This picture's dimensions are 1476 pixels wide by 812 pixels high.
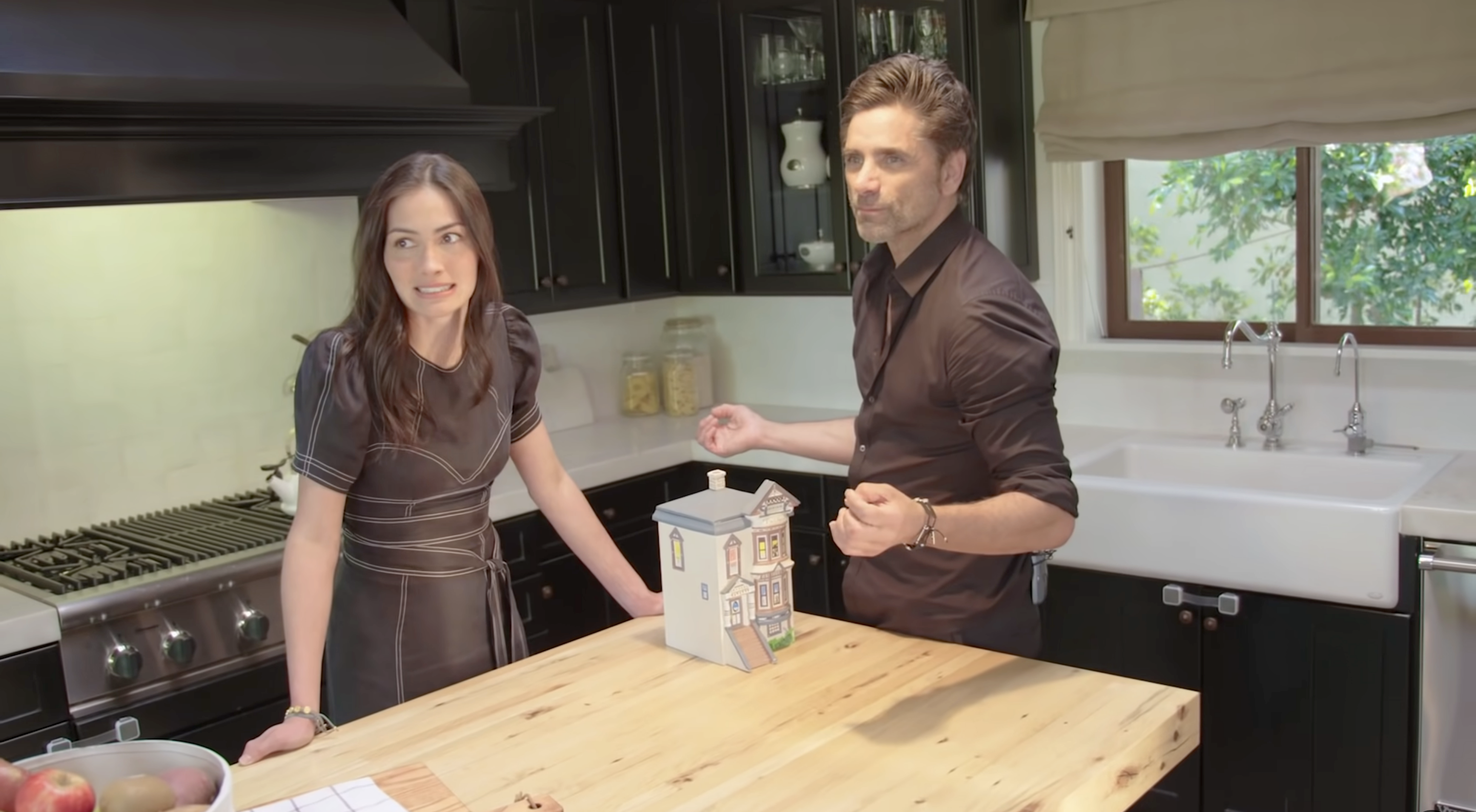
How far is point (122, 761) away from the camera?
1253mm

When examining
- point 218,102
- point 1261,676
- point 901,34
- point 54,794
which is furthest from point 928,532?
point 901,34

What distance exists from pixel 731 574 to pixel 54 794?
946 millimetres

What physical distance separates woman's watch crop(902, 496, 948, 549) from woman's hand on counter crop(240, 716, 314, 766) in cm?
80

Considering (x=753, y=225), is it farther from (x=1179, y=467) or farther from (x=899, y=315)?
(x=899, y=315)

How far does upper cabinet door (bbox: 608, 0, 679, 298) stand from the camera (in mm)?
3766

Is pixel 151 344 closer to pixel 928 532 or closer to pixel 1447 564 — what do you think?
pixel 928 532

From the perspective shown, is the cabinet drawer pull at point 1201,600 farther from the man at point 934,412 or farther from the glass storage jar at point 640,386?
the glass storage jar at point 640,386

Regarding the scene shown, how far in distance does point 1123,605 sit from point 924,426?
1.09m

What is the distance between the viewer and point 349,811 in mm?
1471

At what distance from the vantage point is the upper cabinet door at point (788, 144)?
11.5ft

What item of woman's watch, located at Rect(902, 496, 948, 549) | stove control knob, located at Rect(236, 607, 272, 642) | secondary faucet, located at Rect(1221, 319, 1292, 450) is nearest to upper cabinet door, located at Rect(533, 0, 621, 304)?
stove control knob, located at Rect(236, 607, 272, 642)

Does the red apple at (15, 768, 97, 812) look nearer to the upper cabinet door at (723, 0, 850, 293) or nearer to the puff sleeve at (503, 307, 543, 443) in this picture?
the puff sleeve at (503, 307, 543, 443)

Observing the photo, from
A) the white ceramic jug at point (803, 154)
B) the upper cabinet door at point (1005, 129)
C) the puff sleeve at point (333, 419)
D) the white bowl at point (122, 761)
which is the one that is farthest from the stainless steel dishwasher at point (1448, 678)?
the white bowl at point (122, 761)

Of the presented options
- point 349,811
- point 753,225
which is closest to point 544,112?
point 753,225
